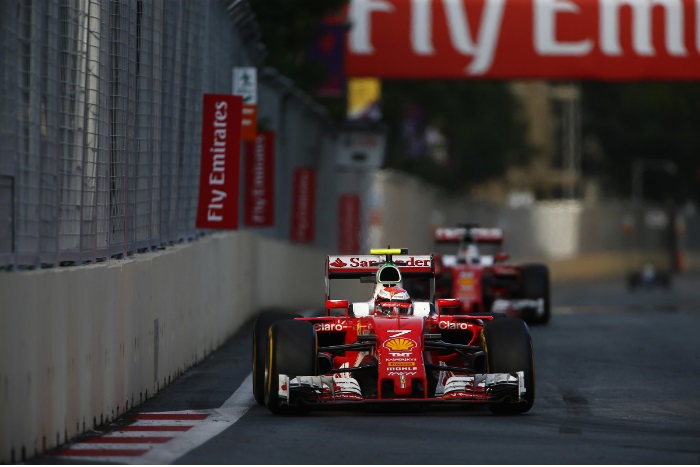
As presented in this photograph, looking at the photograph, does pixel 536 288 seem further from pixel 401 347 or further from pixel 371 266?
pixel 401 347

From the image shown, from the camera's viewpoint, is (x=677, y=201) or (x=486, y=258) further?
(x=677, y=201)

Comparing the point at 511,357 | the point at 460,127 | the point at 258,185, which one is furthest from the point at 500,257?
the point at 460,127

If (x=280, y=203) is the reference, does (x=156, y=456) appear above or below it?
below

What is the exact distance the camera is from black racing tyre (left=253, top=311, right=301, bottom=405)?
50.5ft

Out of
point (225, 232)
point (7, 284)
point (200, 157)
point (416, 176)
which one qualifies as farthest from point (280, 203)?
point (416, 176)

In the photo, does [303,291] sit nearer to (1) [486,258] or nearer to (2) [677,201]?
(1) [486,258]

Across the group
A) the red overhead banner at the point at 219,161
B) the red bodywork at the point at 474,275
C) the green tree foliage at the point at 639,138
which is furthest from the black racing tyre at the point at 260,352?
the green tree foliage at the point at 639,138

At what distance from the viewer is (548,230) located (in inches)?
4023

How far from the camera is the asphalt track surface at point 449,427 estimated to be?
11711 millimetres

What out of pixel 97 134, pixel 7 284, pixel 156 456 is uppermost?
pixel 97 134

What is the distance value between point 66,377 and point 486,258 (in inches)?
691

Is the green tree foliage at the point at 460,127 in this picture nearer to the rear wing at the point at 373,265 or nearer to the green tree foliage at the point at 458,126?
the green tree foliage at the point at 458,126

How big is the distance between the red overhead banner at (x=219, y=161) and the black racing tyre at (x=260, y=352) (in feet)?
16.6

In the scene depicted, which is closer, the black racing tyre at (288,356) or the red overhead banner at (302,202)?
the black racing tyre at (288,356)
